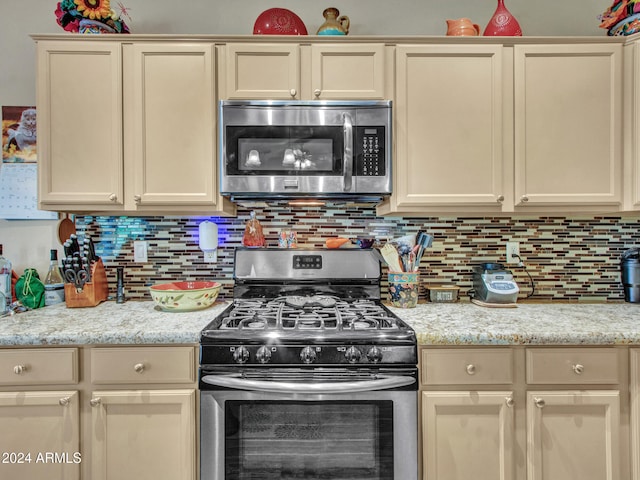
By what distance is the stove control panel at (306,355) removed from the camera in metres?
1.27

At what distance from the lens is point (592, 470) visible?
1312 mm

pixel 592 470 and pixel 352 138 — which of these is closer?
pixel 592 470

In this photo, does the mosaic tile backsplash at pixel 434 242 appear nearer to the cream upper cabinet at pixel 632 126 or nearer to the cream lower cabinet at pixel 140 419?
the cream upper cabinet at pixel 632 126

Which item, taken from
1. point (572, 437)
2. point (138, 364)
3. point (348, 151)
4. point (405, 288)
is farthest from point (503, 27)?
point (138, 364)

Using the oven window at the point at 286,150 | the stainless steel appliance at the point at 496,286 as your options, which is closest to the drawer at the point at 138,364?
the oven window at the point at 286,150

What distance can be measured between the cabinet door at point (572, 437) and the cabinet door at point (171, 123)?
1.62m

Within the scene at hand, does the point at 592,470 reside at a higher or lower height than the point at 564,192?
lower

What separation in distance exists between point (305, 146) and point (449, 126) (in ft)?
2.24

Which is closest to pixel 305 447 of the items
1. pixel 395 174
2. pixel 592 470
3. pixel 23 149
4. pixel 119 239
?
pixel 592 470

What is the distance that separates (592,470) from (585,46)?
181cm

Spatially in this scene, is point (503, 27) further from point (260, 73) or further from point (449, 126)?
point (260, 73)

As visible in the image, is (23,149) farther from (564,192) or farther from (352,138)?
(564,192)

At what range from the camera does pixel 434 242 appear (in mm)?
2010

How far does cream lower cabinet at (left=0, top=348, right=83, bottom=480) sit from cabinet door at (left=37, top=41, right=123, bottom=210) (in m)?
0.71
